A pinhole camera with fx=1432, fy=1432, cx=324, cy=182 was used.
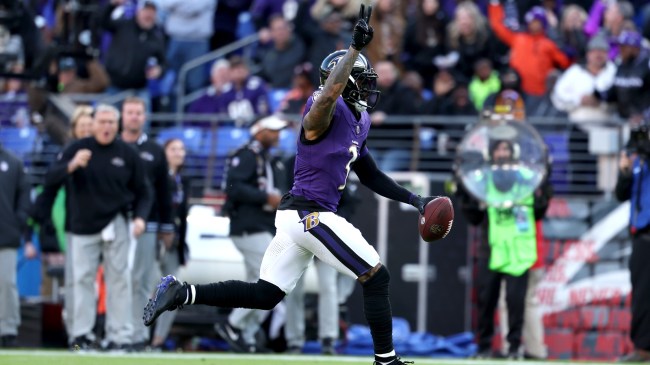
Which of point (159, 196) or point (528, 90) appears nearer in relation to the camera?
point (159, 196)

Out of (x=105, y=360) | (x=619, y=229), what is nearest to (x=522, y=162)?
(x=619, y=229)

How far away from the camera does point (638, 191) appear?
1303 cm

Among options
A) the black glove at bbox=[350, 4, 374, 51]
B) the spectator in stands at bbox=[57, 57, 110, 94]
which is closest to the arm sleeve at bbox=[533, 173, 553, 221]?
the black glove at bbox=[350, 4, 374, 51]

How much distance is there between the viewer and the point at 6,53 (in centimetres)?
1709

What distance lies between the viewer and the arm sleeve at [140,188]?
13438 millimetres

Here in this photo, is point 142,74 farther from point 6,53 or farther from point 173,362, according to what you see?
point 173,362

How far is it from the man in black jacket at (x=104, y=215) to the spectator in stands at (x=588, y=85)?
5711 mm

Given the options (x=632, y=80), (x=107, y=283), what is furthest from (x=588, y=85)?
(x=107, y=283)

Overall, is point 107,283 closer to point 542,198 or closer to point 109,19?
point 542,198

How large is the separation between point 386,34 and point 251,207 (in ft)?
16.3

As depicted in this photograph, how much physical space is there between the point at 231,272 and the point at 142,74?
4.43m

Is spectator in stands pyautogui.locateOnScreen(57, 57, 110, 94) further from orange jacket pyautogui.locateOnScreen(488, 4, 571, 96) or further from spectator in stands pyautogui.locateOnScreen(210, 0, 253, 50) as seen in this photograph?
orange jacket pyautogui.locateOnScreen(488, 4, 571, 96)

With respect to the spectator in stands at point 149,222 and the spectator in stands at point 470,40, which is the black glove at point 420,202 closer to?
the spectator in stands at point 149,222

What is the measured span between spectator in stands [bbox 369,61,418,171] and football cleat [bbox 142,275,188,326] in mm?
7925
